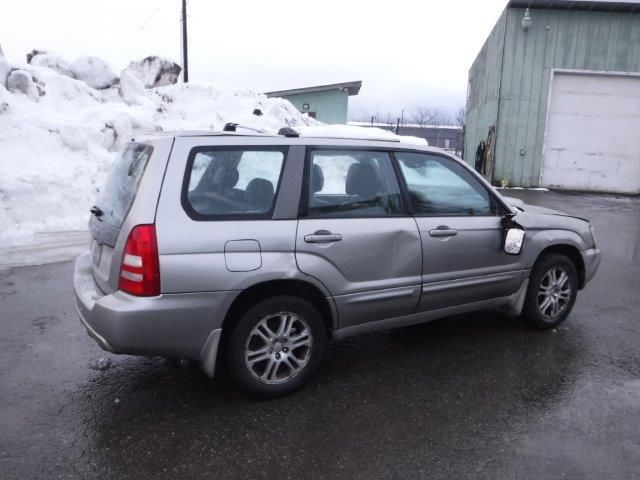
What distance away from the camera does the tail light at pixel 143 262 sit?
10.0ft

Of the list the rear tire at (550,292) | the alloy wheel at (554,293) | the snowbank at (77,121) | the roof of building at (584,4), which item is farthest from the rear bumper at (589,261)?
the roof of building at (584,4)

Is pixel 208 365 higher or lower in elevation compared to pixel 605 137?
lower

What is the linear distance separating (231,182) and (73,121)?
40.4 ft

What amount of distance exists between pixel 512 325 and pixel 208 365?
293 cm

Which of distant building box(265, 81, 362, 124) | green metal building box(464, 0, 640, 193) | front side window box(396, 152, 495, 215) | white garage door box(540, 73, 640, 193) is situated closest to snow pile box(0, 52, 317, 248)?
front side window box(396, 152, 495, 215)

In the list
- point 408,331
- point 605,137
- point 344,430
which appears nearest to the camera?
point 344,430

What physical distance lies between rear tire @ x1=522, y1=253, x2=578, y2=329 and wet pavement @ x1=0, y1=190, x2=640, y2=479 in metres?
0.14

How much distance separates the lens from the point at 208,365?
3271 millimetres

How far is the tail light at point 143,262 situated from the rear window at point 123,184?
Result: 26 cm

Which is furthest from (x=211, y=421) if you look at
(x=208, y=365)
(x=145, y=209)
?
(x=145, y=209)

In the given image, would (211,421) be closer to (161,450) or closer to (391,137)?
(161,450)

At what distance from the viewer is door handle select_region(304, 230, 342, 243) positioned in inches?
137

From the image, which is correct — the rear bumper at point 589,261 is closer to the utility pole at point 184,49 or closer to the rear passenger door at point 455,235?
the rear passenger door at point 455,235

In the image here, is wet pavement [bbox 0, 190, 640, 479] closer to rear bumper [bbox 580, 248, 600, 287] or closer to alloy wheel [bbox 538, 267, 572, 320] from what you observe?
alloy wheel [bbox 538, 267, 572, 320]
